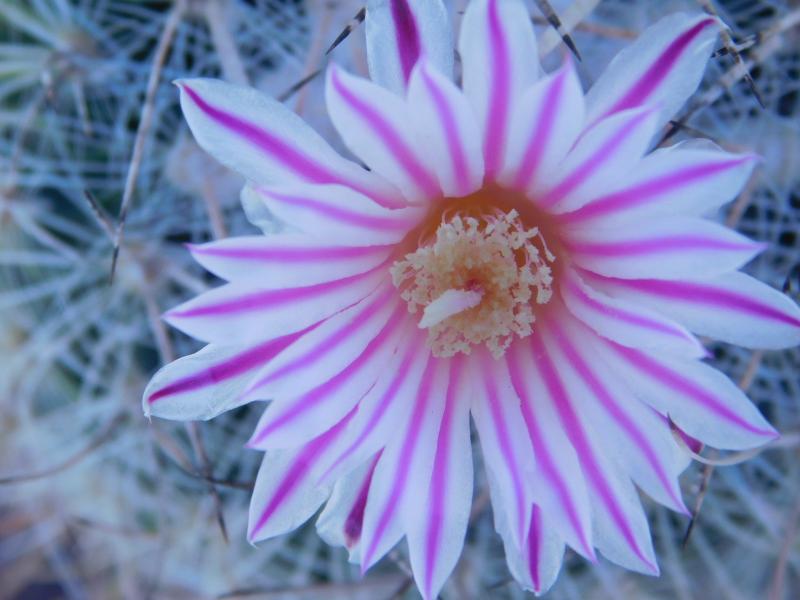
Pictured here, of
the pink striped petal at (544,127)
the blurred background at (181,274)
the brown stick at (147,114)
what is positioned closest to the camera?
the pink striped petal at (544,127)

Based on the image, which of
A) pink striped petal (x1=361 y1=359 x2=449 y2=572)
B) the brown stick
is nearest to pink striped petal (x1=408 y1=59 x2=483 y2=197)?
pink striped petal (x1=361 y1=359 x2=449 y2=572)

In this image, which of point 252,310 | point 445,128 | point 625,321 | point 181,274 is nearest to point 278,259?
point 252,310

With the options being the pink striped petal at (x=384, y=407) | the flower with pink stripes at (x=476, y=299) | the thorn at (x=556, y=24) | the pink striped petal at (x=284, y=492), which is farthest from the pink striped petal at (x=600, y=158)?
the pink striped petal at (x=284, y=492)

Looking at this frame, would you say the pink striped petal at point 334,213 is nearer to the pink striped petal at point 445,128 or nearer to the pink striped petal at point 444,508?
the pink striped petal at point 445,128

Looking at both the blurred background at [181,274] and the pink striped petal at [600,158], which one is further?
the blurred background at [181,274]

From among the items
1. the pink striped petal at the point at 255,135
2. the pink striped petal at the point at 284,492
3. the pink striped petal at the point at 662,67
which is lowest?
the pink striped petal at the point at 284,492

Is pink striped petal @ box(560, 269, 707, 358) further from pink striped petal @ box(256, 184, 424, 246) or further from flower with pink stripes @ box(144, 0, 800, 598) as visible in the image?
pink striped petal @ box(256, 184, 424, 246)

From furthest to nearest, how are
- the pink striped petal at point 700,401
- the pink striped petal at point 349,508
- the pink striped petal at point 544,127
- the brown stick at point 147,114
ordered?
1. the brown stick at point 147,114
2. the pink striped petal at point 349,508
3. the pink striped petal at point 700,401
4. the pink striped petal at point 544,127

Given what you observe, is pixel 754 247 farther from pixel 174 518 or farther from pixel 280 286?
pixel 174 518

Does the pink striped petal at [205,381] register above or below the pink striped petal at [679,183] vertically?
below
